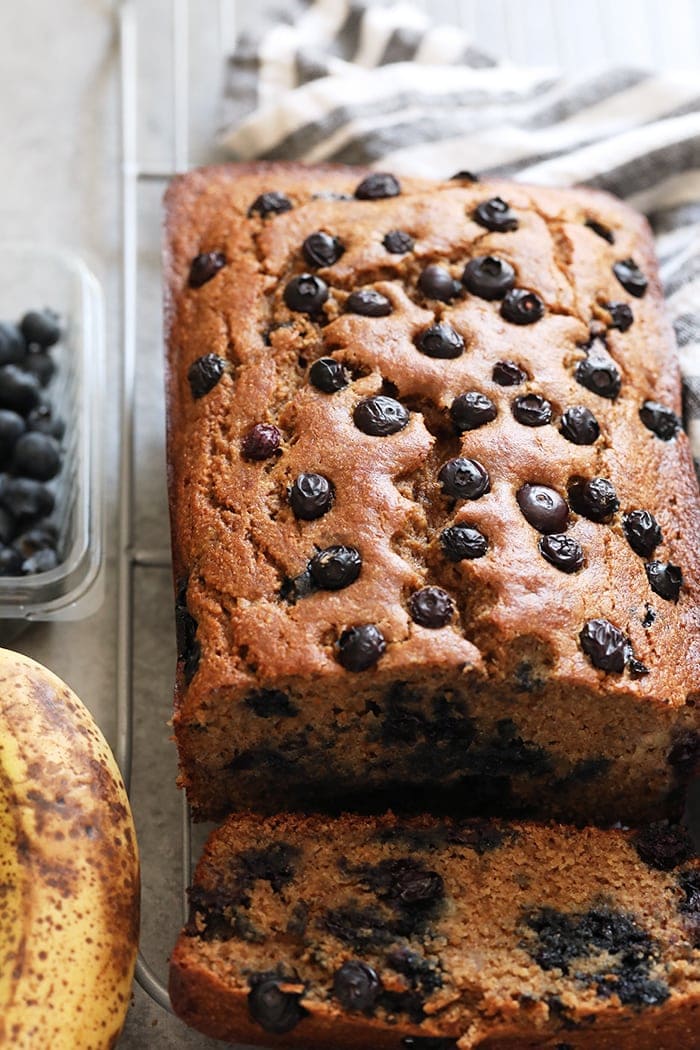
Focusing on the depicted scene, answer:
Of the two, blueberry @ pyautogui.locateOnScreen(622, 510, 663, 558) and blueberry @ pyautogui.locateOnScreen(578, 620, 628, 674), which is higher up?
blueberry @ pyautogui.locateOnScreen(622, 510, 663, 558)

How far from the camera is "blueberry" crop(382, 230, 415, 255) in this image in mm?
3236

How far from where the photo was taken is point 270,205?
11.0 ft

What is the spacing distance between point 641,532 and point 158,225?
208cm

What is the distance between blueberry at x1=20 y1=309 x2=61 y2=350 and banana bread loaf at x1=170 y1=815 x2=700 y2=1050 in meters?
1.57

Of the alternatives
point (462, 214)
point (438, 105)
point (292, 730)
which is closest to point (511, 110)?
point (438, 105)

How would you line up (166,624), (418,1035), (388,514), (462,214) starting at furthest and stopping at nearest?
1. (166,624)
2. (462,214)
3. (388,514)
4. (418,1035)

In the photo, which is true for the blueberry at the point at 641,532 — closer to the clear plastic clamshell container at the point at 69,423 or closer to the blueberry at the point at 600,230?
the blueberry at the point at 600,230

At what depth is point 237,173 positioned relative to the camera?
11.9 ft

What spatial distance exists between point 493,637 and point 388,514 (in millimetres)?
344

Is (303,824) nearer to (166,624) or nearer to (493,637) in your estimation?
(493,637)

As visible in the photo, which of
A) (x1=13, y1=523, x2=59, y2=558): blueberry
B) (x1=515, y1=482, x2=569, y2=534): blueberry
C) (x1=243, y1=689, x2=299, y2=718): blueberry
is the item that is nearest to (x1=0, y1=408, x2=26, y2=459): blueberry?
(x1=13, y1=523, x2=59, y2=558): blueberry

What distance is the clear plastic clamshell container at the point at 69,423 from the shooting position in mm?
3316

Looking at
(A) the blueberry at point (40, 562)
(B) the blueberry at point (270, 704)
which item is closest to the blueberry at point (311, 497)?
(B) the blueberry at point (270, 704)

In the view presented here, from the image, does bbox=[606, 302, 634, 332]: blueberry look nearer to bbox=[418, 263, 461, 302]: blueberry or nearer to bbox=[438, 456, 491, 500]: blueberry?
bbox=[418, 263, 461, 302]: blueberry
